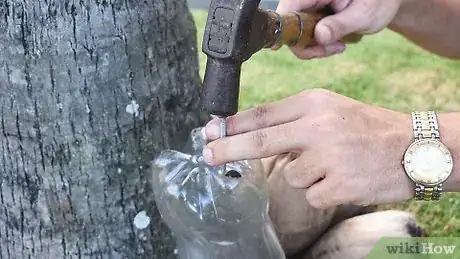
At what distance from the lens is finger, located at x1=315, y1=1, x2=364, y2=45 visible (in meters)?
1.26

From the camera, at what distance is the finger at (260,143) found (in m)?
1.04

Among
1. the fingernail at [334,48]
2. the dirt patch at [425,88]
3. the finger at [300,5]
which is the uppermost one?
the finger at [300,5]

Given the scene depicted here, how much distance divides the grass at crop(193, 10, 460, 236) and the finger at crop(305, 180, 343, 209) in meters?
1.35

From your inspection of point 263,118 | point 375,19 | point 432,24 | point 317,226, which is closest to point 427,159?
point 263,118

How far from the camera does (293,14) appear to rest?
1.23m

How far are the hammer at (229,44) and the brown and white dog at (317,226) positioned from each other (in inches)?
16.3

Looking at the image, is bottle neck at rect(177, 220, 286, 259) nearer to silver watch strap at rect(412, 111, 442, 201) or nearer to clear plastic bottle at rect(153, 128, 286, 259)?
clear plastic bottle at rect(153, 128, 286, 259)

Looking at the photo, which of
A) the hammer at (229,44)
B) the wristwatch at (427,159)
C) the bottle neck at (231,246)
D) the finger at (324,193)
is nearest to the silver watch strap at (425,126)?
the wristwatch at (427,159)

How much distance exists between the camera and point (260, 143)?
1034 mm

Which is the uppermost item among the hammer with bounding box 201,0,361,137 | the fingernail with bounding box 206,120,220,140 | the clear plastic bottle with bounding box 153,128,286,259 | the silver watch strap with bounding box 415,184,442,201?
the hammer with bounding box 201,0,361,137

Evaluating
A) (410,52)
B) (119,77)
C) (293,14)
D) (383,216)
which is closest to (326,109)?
(293,14)

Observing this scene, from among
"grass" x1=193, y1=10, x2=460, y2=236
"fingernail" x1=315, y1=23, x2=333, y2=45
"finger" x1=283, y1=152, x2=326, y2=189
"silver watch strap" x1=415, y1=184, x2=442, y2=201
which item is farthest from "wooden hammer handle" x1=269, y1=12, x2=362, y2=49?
"grass" x1=193, y1=10, x2=460, y2=236

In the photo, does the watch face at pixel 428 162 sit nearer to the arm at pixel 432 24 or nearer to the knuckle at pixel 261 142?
the knuckle at pixel 261 142

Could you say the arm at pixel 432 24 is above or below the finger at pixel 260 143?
below
